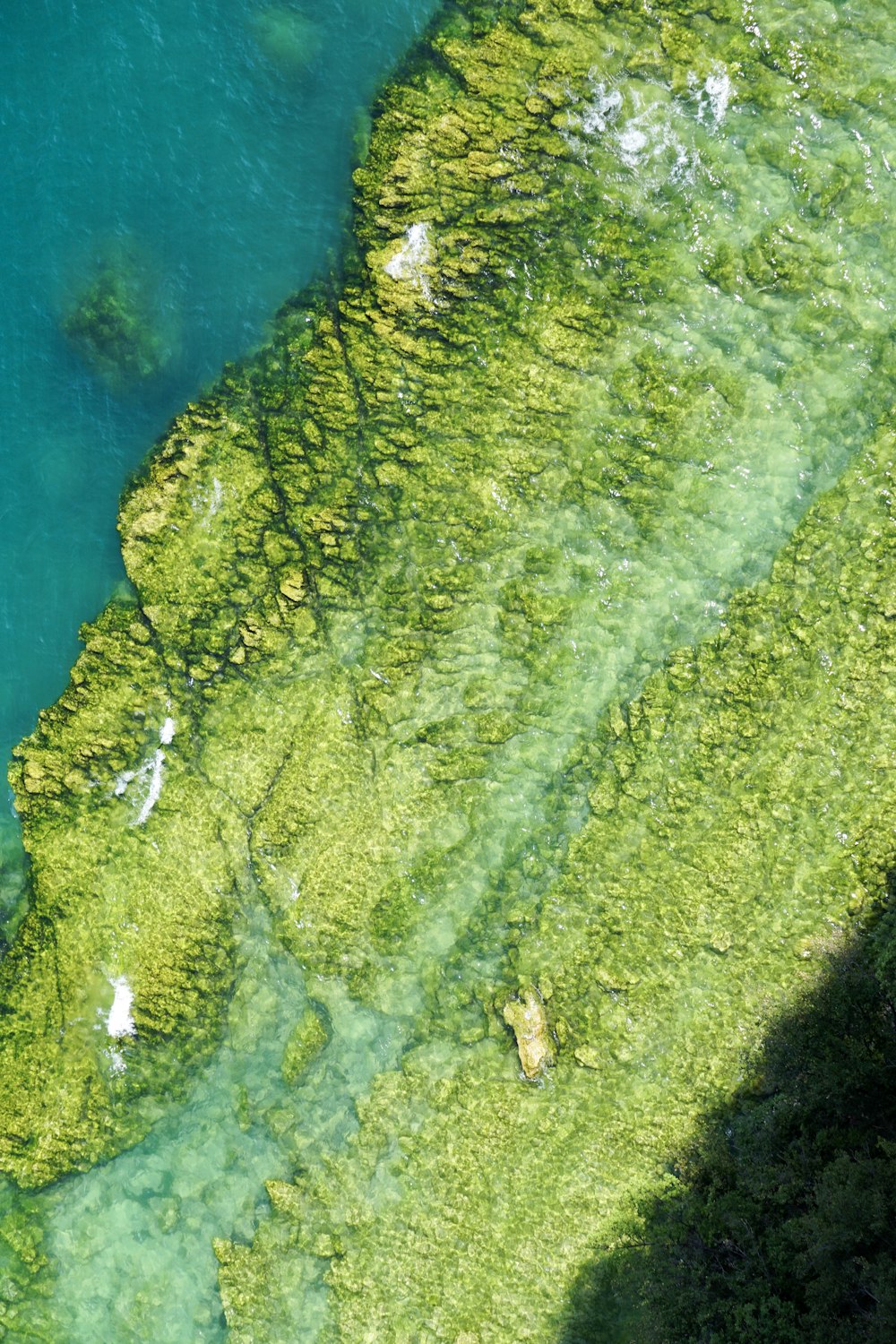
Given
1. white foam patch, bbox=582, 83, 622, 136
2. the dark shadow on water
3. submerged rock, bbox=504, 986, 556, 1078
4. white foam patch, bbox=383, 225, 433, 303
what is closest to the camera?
the dark shadow on water

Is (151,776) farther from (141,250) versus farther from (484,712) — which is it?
(141,250)

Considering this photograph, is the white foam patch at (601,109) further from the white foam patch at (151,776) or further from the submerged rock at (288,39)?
the white foam patch at (151,776)

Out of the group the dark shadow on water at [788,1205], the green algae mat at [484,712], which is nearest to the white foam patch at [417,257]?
the green algae mat at [484,712]

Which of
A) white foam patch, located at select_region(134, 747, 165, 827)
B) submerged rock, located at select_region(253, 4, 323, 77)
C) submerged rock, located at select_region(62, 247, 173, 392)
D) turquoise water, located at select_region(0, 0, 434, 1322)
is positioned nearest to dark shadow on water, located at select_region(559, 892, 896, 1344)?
turquoise water, located at select_region(0, 0, 434, 1322)

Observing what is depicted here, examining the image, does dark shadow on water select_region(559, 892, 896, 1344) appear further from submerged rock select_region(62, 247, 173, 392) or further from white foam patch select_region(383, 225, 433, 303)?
submerged rock select_region(62, 247, 173, 392)

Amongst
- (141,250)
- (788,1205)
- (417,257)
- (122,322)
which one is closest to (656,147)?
(417,257)

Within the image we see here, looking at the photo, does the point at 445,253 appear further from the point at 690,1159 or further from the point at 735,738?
the point at 690,1159
